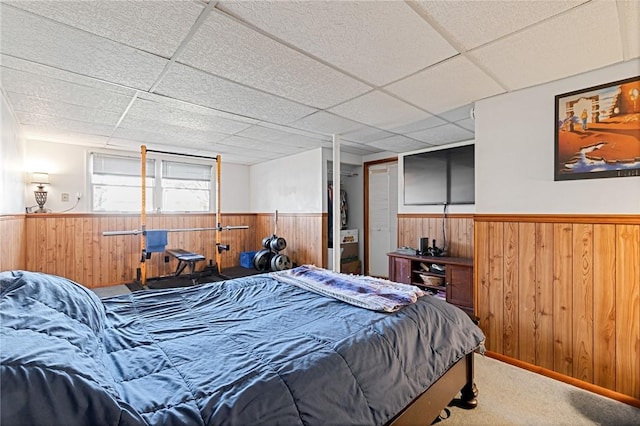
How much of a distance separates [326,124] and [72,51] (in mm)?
2380

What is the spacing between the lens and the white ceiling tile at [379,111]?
9.14ft

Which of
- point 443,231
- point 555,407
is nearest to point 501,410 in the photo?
point 555,407

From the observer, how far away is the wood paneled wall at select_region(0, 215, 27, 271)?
2.89m

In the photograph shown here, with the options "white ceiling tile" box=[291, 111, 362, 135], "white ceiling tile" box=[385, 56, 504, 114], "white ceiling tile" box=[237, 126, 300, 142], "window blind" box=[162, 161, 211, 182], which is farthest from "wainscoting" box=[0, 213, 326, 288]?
"white ceiling tile" box=[385, 56, 504, 114]

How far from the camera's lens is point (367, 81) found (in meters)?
2.40

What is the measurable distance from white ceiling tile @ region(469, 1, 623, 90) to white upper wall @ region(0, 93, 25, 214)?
4.09m

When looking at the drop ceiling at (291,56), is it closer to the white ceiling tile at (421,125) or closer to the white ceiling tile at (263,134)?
the white ceiling tile at (421,125)

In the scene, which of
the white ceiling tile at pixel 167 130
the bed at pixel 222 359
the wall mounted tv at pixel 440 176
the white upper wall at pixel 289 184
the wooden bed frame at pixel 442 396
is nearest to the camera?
the bed at pixel 222 359

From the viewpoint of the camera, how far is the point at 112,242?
496 cm

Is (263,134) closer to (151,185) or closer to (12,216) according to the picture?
(151,185)

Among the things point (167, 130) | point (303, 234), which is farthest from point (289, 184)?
point (167, 130)

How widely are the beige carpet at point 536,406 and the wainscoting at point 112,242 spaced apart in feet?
10.2

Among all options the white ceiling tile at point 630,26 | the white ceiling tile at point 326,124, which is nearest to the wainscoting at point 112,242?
the white ceiling tile at point 326,124

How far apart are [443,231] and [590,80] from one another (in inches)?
106
